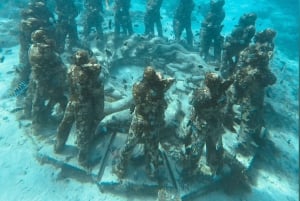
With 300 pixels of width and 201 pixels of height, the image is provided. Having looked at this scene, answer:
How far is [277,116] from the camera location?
13.5 meters

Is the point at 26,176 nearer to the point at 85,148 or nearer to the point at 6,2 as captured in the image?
the point at 85,148

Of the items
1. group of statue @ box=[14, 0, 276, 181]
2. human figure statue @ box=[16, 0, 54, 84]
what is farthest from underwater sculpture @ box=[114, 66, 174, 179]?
human figure statue @ box=[16, 0, 54, 84]

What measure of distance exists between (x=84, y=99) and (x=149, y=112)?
1842mm

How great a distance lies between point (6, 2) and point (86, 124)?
22.7m

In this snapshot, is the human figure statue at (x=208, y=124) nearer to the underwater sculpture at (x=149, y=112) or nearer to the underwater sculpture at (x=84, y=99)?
the underwater sculpture at (x=149, y=112)

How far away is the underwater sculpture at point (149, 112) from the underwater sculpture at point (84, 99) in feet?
3.82

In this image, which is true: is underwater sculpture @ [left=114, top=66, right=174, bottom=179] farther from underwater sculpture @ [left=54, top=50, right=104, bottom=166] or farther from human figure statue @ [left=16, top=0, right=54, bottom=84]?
human figure statue @ [left=16, top=0, right=54, bottom=84]

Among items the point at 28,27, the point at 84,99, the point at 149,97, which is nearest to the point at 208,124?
the point at 149,97

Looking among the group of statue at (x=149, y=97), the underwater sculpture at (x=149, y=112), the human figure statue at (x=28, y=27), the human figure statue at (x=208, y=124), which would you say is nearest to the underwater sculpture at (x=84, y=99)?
the group of statue at (x=149, y=97)

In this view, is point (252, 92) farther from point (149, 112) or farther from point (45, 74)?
point (45, 74)

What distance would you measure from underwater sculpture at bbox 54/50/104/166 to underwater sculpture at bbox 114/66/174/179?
1.16 meters

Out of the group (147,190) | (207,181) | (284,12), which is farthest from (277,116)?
(284,12)

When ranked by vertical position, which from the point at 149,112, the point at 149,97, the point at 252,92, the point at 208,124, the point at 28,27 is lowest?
the point at 208,124

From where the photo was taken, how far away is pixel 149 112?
7.51 meters
